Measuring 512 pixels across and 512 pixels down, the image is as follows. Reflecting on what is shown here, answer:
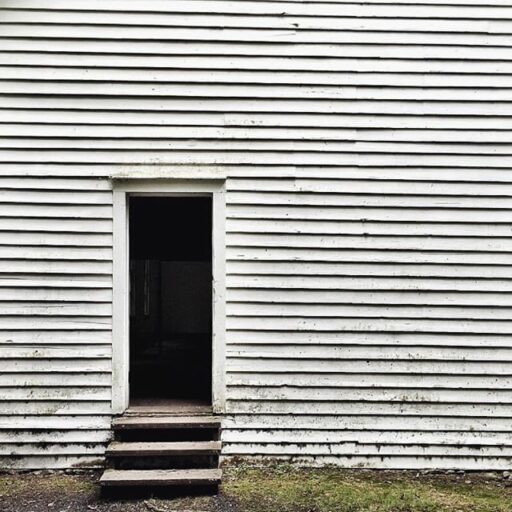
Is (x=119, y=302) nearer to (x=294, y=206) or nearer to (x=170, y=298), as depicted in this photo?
(x=294, y=206)

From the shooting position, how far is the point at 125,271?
459 centimetres

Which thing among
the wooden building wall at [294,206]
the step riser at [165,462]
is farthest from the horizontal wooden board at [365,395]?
the step riser at [165,462]

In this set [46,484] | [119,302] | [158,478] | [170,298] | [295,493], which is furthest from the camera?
[170,298]

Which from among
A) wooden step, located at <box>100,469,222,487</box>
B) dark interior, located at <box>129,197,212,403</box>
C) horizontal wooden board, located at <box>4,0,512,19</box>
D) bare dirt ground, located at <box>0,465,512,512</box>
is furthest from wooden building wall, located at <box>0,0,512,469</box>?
dark interior, located at <box>129,197,212,403</box>

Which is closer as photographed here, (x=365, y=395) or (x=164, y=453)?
(x=164, y=453)

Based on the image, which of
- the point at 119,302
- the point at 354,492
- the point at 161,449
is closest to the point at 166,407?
the point at 161,449

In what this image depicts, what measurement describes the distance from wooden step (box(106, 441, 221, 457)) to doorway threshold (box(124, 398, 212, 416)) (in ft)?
0.87

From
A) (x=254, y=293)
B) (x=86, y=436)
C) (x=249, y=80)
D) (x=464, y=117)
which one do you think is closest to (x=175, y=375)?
(x=86, y=436)

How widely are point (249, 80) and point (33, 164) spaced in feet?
6.25

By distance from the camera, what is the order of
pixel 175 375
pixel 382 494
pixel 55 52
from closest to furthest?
pixel 382 494, pixel 55 52, pixel 175 375

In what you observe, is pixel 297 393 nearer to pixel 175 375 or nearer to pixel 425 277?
pixel 425 277

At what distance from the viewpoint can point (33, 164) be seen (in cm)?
452

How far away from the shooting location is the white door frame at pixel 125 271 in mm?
4547

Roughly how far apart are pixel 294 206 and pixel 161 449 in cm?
220
